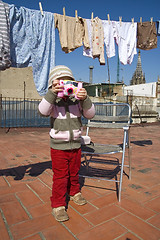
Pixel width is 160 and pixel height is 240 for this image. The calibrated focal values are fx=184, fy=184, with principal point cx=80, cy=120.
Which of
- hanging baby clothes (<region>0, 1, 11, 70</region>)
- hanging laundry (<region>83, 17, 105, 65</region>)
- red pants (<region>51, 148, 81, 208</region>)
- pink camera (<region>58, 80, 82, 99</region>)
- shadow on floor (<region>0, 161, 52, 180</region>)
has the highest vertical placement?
hanging laundry (<region>83, 17, 105, 65</region>)

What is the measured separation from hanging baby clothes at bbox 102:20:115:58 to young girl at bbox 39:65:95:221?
286 centimetres

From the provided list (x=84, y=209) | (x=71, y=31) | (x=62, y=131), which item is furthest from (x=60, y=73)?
(x=71, y=31)

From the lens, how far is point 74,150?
1.96 metres

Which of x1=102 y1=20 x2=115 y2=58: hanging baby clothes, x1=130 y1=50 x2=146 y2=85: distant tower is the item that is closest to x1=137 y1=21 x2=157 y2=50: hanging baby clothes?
x1=102 y1=20 x2=115 y2=58: hanging baby clothes

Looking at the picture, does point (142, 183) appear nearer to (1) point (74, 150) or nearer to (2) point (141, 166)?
(2) point (141, 166)

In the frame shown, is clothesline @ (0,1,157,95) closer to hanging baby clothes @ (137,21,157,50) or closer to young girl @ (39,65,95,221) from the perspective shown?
hanging baby clothes @ (137,21,157,50)

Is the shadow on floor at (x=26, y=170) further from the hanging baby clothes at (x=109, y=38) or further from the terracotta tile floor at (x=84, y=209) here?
the hanging baby clothes at (x=109, y=38)

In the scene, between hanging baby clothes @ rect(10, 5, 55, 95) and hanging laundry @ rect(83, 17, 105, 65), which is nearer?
hanging baby clothes @ rect(10, 5, 55, 95)

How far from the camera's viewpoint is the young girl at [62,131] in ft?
6.02

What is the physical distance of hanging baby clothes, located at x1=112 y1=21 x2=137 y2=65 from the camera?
4.45 m

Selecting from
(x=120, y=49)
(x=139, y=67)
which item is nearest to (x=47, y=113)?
(x=120, y=49)

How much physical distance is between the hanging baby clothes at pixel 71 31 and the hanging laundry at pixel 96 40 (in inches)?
5.9

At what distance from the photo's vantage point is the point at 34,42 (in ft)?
10.7

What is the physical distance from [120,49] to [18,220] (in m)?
4.28
